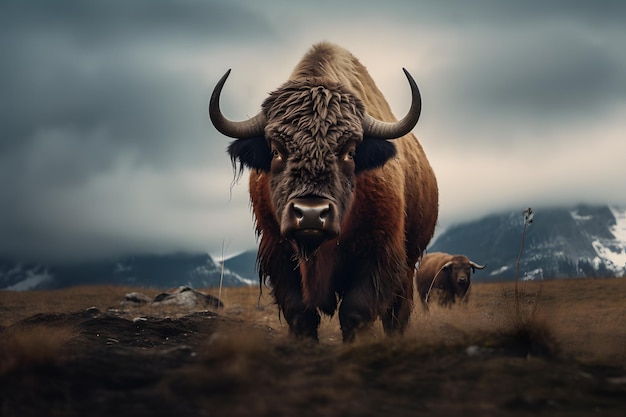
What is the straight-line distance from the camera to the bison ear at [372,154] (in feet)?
23.0

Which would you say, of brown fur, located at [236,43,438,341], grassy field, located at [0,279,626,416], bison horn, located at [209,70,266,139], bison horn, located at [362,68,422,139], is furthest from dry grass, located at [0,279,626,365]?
bison horn, located at [362,68,422,139]

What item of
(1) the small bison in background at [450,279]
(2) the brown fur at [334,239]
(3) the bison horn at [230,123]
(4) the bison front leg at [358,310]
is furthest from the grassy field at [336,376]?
(1) the small bison in background at [450,279]

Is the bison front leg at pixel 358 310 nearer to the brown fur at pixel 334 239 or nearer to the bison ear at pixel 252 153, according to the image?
the brown fur at pixel 334 239

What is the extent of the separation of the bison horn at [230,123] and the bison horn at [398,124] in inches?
44.6

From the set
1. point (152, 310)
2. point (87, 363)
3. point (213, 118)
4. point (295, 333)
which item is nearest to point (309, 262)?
point (295, 333)

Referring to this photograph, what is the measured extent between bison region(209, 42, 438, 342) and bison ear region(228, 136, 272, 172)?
0.01 meters

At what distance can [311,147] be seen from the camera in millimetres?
6445

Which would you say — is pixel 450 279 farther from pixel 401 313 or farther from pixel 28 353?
pixel 28 353

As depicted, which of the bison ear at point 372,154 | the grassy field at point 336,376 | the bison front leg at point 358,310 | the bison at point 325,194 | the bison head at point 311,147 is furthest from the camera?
the bison ear at point 372,154

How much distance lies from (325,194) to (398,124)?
167cm

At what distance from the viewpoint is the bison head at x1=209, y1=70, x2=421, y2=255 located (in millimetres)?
6051

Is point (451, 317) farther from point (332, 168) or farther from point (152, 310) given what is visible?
point (152, 310)

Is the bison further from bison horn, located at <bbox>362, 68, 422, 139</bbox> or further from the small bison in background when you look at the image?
the small bison in background

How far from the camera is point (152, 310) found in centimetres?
1503
